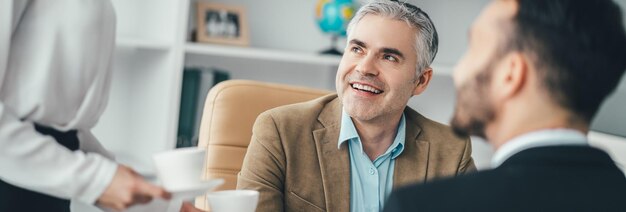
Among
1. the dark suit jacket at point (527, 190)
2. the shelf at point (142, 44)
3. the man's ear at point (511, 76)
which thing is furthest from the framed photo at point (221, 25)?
the dark suit jacket at point (527, 190)

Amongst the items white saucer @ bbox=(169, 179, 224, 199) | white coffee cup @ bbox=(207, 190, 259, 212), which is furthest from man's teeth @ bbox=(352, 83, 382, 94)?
white saucer @ bbox=(169, 179, 224, 199)

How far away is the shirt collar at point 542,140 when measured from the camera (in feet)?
3.80

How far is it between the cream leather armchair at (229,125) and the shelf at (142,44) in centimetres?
94

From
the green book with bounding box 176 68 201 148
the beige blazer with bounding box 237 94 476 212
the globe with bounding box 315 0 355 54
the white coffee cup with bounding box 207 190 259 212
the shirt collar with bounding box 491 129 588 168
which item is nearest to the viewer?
the shirt collar with bounding box 491 129 588 168

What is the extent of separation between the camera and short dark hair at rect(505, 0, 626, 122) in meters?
1.15

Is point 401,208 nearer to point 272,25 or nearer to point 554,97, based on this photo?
point 554,97

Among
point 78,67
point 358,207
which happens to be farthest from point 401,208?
point 358,207

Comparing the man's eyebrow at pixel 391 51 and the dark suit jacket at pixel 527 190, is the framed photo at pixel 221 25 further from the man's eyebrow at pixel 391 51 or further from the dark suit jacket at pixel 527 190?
the dark suit jacket at pixel 527 190

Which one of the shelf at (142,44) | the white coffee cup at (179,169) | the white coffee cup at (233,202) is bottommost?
the shelf at (142,44)

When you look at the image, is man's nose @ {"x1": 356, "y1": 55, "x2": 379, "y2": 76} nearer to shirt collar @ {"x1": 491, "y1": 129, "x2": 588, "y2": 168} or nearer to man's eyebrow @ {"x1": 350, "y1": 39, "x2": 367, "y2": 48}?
man's eyebrow @ {"x1": 350, "y1": 39, "x2": 367, "y2": 48}

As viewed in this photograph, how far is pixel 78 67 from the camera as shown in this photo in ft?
4.27

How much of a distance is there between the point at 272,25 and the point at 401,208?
8.64ft

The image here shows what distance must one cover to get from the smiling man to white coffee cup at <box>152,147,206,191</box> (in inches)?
28.9

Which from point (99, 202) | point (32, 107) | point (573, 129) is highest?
point (573, 129)
